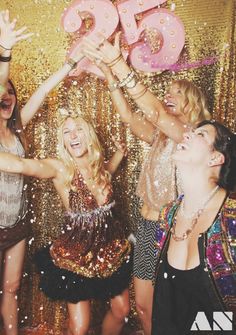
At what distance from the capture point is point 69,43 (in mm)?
2445

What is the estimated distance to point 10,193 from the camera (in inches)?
86.4

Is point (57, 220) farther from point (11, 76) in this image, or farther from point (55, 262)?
point (11, 76)

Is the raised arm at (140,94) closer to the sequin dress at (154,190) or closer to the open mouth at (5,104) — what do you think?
the sequin dress at (154,190)

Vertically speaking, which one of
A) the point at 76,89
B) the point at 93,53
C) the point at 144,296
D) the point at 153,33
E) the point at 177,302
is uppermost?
the point at 153,33

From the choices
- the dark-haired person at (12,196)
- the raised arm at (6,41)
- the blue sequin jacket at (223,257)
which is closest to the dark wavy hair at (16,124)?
the dark-haired person at (12,196)

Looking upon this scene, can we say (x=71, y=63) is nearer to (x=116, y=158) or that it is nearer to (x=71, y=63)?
(x=71, y=63)

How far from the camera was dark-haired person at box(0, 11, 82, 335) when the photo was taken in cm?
216

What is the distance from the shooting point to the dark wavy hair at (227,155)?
161cm

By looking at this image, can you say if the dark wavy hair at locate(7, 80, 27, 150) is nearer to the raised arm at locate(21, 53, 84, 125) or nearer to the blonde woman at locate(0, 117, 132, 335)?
the raised arm at locate(21, 53, 84, 125)

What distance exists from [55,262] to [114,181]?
2.02 feet

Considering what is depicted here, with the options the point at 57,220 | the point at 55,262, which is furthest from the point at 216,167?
the point at 57,220

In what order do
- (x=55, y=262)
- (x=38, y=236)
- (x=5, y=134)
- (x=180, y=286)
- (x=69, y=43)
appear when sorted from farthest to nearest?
1. (x=38, y=236)
2. (x=69, y=43)
3. (x=5, y=134)
4. (x=55, y=262)
5. (x=180, y=286)

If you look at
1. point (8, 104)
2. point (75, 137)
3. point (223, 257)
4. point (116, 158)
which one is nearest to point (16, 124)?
point (8, 104)

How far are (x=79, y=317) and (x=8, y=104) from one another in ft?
3.23
